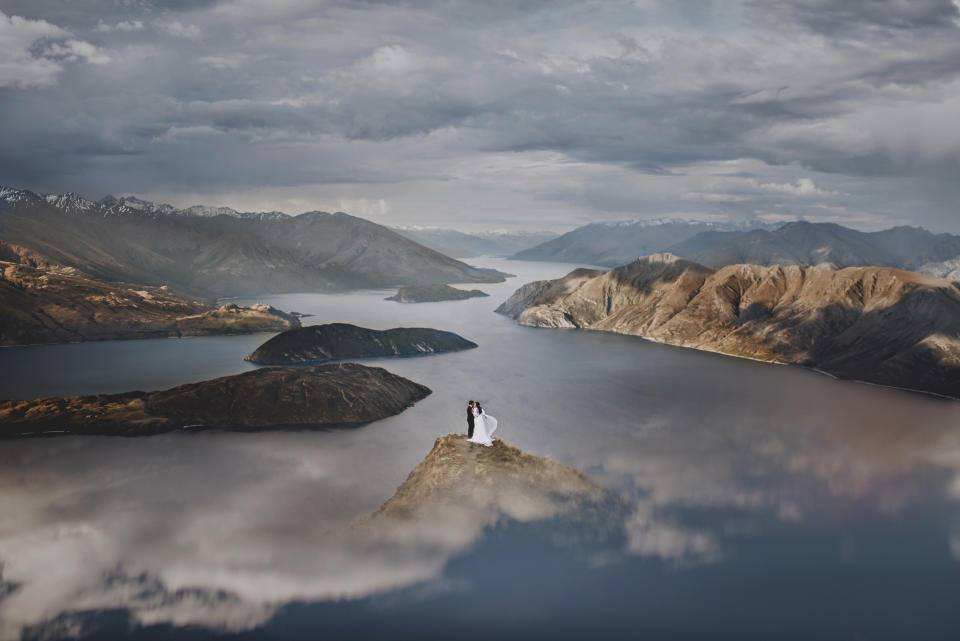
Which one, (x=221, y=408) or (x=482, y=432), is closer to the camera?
(x=482, y=432)

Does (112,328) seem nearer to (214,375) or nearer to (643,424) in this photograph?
(214,375)

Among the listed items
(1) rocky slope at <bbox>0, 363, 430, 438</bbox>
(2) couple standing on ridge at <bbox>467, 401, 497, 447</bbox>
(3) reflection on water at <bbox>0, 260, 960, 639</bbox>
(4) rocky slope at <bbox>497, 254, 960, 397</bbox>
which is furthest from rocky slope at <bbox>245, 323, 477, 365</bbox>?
(2) couple standing on ridge at <bbox>467, 401, 497, 447</bbox>

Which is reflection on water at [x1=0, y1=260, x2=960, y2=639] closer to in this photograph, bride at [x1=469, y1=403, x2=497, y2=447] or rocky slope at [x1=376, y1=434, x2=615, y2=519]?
rocky slope at [x1=376, y1=434, x2=615, y2=519]

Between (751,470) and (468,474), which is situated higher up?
(468,474)

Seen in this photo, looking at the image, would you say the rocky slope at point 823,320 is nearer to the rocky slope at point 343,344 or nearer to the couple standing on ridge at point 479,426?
the rocky slope at point 343,344

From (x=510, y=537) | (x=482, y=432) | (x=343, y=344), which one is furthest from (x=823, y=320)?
(x=510, y=537)

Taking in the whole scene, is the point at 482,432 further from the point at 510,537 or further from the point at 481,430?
the point at 510,537

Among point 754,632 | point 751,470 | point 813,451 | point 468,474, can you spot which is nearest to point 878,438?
point 813,451
